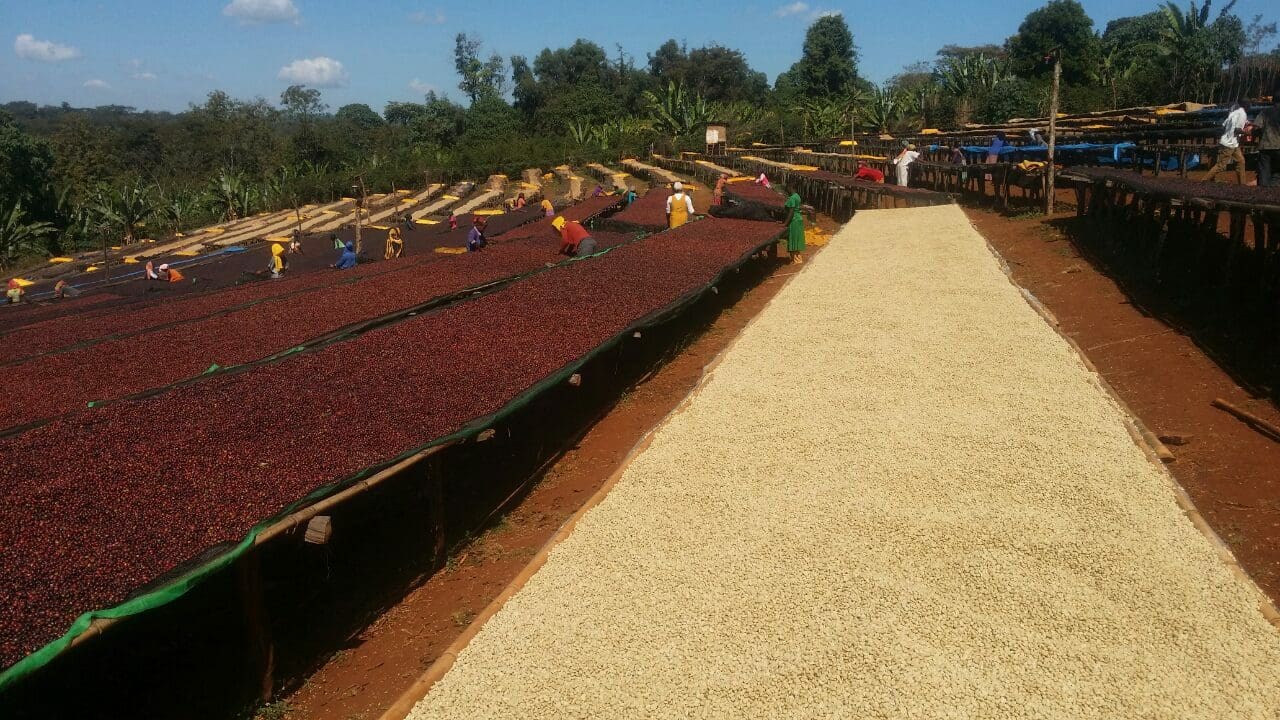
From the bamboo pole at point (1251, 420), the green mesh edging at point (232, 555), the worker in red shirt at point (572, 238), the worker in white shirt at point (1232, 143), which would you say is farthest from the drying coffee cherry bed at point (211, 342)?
the worker in white shirt at point (1232, 143)

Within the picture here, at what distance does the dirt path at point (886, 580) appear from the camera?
3803 millimetres

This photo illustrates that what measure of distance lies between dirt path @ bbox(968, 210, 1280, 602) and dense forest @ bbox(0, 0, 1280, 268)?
21.4 meters

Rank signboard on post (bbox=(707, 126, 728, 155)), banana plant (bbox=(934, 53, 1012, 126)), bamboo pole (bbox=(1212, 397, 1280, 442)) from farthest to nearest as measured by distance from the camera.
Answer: banana plant (bbox=(934, 53, 1012, 126)) < signboard on post (bbox=(707, 126, 728, 155)) < bamboo pole (bbox=(1212, 397, 1280, 442))

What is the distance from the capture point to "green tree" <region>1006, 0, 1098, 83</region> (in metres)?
44.5

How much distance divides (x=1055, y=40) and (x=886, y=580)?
51.4m

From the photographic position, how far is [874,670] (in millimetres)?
3900

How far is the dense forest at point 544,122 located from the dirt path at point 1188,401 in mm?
21425

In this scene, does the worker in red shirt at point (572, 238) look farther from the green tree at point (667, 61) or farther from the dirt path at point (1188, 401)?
the green tree at point (667, 61)

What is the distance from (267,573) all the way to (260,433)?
3.22ft

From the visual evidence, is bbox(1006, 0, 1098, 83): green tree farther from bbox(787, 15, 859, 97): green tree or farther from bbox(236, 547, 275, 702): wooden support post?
bbox(236, 547, 275, 702): wooden support post

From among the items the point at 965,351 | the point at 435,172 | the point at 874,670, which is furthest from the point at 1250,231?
the point at 435,172

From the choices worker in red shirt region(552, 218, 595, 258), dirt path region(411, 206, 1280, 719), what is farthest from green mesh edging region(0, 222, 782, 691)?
worker in red shirt region(552, 218, 595, 258)

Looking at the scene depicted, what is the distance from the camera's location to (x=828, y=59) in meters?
53.9

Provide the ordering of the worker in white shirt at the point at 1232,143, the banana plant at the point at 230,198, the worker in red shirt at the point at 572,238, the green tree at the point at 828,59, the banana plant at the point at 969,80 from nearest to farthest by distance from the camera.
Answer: the worker in red shirt at the point at 572,238, the worker in white shirt at the point at 1232,143, the banana plant at the point at 230,198, the banana plant at the point at 969,80, the green tree at the point at 828,59
